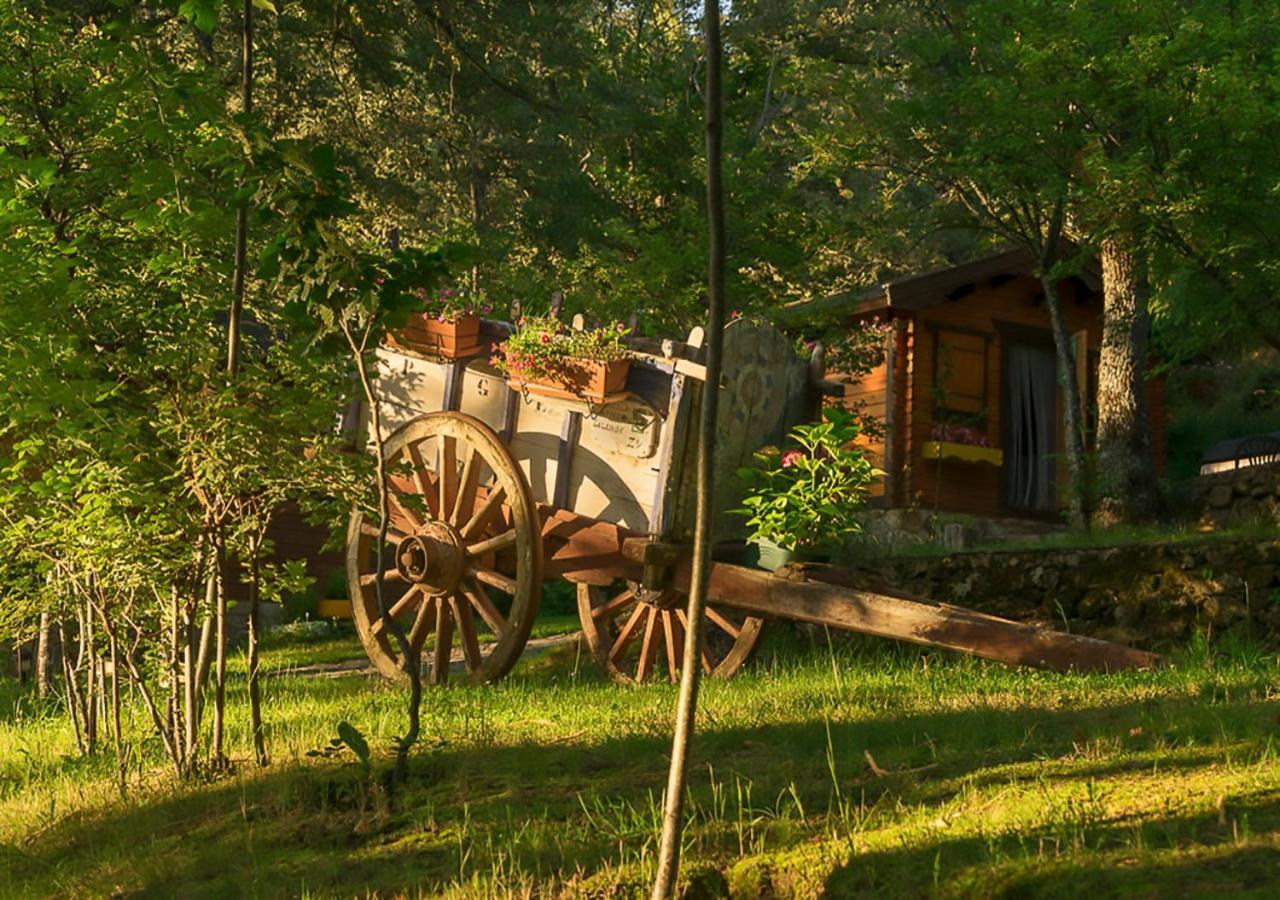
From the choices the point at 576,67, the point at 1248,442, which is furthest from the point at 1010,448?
the point at 576,67

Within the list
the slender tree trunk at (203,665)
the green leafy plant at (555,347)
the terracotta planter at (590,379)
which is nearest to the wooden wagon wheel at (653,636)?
the terracotta planter at (590,379)

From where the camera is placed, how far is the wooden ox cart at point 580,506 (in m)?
8.25

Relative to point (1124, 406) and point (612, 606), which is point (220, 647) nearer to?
point (612, 606)

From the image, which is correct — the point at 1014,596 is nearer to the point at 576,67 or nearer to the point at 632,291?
the point at 632,291

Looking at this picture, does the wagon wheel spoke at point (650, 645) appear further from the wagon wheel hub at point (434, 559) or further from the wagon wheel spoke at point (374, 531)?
the wagon wheel spoke at point (374, 531)

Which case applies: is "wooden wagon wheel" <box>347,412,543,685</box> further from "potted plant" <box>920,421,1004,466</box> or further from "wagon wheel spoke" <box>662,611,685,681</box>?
"potted plant" <box>920,421,1004,466</box>

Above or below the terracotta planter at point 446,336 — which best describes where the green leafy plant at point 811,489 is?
below

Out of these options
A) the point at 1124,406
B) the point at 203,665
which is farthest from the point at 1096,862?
the point at 1124,406

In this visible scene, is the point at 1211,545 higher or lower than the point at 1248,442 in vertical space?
lower

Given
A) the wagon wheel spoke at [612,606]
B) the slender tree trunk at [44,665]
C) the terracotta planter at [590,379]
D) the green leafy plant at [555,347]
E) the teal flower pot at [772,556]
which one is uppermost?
the green leafy plant at [555,347]

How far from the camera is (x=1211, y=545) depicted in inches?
373

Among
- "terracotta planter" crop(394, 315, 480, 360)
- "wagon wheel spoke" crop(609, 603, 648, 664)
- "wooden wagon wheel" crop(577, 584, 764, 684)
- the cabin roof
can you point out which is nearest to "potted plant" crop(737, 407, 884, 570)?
"wooden wagon wheel" crop(577, 584, 764, 684)

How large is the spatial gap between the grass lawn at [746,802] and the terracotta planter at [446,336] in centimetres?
254

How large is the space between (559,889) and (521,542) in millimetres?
4455
